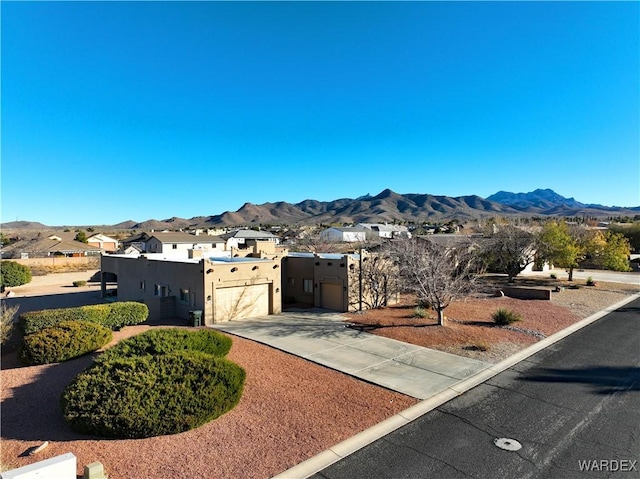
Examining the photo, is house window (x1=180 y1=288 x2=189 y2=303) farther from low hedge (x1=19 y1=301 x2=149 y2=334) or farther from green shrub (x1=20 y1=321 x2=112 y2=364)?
green shrub (x1=20 y1=321 x2=112 y2=364)

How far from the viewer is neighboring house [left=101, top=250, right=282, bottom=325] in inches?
834

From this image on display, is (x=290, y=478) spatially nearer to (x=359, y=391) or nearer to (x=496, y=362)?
(x=359, y=391)

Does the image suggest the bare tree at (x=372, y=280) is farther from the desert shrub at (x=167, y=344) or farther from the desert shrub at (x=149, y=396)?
the desert shrub at (x=149, y=396)

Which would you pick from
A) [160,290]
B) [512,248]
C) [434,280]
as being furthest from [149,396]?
[512,248]

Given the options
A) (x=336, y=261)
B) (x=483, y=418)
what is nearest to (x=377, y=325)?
(x=336, y=261)

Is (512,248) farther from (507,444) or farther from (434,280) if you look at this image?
(507,444)

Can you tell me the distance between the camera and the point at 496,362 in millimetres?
14156

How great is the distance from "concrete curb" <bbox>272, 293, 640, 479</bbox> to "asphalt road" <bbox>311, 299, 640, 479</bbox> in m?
0.19

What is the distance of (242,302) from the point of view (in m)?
22.6

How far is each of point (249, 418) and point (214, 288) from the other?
12.4m

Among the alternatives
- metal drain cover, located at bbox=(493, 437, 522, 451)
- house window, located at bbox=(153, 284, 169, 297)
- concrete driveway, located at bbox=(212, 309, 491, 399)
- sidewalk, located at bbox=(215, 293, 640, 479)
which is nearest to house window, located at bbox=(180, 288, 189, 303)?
house window, located at bbox=(153, 284, 169, 297)

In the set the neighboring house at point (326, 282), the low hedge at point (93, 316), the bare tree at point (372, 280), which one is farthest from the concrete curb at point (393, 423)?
the low hedge at point (93, 316)

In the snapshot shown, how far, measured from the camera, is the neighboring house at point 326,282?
946 inches

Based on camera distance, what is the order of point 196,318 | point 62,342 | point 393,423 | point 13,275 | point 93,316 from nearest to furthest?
point 393,423
point 62,342
point 93,316
point 196,318
point 13,275
